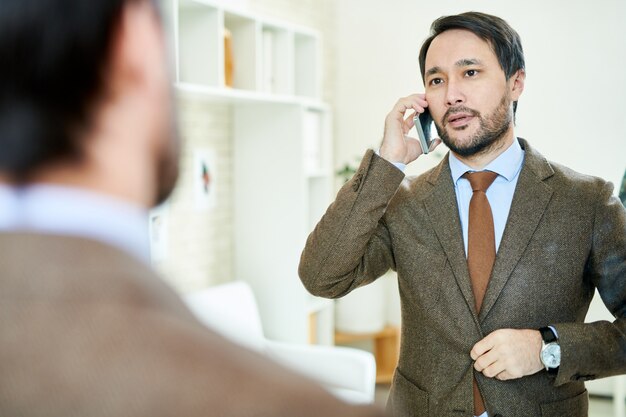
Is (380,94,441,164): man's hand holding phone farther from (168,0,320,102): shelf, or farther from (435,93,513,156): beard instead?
(168,0,320,102): shelf

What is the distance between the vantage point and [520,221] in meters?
1.45

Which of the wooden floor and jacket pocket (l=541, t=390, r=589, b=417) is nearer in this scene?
jacket pocket (l=541, t=390, r=589, b=417)

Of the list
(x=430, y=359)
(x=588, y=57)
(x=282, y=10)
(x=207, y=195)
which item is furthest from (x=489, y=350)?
(x=282, y=10)

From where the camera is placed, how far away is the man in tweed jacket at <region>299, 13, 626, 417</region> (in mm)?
1391

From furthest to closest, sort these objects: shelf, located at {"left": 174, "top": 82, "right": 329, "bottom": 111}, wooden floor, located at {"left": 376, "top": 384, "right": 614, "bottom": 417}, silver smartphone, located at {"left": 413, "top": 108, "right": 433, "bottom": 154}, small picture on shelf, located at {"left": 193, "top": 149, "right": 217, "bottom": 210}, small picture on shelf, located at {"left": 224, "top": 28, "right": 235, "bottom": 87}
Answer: wooden floor, located at {"left": 376, "top": 384, "right": 614, "bottom": 417} → small picture on shelf, located at {"left": 193, "top": 149, "right": 217, "bottom": 210} → small picture on shelf, located at {"left": 224, "top": 28, "right": 235, "bottom": 87} → shelf, located at {"left": 174, "top": 82, "right": 329, "bottom": 111} → silver smartphone, located at {"left": 413, "top": 108, "right": 433, "bottom": 154}

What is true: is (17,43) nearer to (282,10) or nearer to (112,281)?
(112,281)

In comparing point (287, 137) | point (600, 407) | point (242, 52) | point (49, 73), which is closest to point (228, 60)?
point (242, 52)

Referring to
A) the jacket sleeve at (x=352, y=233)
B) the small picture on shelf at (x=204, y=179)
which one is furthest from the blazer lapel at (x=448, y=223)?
the small picture on shelf at (x=204, y=179)

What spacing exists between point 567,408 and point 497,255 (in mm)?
373

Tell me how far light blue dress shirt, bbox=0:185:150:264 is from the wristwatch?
121cm

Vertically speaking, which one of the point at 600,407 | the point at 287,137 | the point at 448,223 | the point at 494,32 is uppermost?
the point at 494,32

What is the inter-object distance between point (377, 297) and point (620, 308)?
2.59 meters

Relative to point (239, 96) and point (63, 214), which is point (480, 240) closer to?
point (63, 214)

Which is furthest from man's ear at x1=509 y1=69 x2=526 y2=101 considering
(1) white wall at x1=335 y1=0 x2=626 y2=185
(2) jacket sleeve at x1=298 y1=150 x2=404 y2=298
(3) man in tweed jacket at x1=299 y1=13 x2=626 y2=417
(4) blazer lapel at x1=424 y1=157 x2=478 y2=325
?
(1) white wall at x1=335 y1=0 x2=626 y2=185
